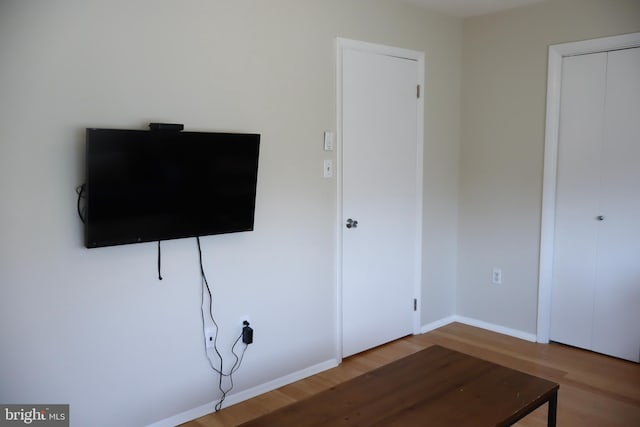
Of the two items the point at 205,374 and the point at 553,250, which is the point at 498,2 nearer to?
the point at 553,250

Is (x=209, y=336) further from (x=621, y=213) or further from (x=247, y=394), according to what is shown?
(x=621, y=213)

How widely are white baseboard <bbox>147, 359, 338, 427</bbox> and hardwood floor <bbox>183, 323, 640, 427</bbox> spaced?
1.2 inches

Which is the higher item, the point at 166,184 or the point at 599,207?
the point at 166,184

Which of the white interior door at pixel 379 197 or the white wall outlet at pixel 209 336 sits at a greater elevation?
the white interior door at pixel 379 197

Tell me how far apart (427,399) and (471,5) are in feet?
9.63

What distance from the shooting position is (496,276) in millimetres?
4062

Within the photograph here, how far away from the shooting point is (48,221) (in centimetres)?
215

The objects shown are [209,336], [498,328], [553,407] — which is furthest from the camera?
[498,328]

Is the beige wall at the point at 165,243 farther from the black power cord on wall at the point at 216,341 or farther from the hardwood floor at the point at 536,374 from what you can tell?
the hardwood floor at the point at 536,374

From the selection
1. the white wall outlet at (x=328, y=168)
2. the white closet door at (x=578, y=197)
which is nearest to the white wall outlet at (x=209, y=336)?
the white wall outlet at (x=328, y=168)

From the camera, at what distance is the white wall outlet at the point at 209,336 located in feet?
8.89

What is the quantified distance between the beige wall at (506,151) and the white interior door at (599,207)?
7.0 inches

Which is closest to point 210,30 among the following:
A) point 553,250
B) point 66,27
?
point 66,27

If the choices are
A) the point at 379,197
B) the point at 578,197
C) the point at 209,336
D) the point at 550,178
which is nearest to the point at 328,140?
the point at 379,197
